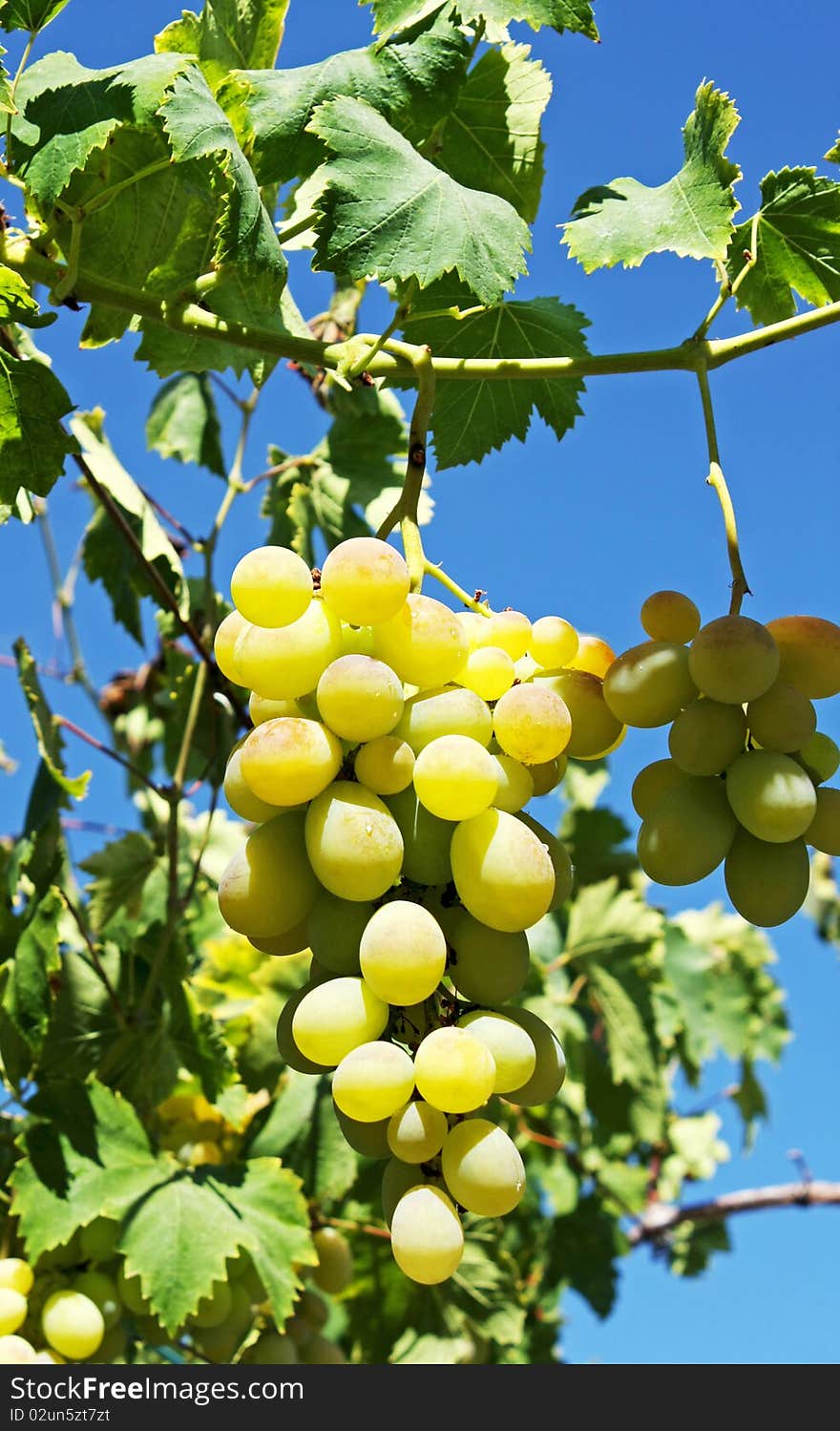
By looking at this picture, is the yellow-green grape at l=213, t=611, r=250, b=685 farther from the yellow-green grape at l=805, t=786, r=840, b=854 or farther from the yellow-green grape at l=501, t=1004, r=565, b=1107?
the yellow-green grape at l=805, t=786, r=840, b=854

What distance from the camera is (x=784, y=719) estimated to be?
0.98 metres

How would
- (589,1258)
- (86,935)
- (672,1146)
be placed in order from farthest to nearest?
(672,1146) → (589,1258) → (86,935)

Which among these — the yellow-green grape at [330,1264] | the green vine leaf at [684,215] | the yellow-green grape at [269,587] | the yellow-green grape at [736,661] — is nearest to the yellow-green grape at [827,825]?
the yellow-green grape at [736,661]

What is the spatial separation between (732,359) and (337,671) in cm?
50

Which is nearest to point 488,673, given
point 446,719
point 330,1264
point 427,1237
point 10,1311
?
point 446,719

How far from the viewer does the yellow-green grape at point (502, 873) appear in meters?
0.87

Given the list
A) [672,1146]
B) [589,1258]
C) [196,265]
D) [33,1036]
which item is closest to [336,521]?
[196,265]

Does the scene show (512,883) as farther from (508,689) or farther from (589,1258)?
(589,1258)

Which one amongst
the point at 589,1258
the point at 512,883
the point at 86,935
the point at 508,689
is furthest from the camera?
the point at 589,1258

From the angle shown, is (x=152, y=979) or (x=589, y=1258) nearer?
(x=152, y=979)

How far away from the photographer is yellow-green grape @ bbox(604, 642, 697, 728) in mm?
994

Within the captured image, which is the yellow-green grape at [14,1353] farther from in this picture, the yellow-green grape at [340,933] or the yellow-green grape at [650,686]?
the yellow-green grape at [650,686]

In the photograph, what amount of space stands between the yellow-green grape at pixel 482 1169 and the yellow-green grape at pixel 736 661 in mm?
362

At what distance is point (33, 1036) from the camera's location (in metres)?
1.72
